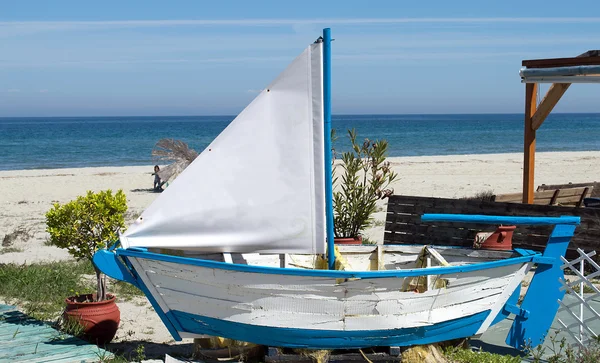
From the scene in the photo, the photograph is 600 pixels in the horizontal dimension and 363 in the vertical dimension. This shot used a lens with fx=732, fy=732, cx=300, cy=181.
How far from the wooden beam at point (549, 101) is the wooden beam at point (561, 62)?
779 millimetres

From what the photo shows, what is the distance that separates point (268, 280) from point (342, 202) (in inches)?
215

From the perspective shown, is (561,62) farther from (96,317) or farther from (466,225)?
(96,317)

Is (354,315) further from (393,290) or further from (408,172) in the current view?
(408,172)

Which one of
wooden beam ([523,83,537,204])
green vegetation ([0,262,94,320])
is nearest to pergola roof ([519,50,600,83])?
wooden beam ([523,83,537,204])

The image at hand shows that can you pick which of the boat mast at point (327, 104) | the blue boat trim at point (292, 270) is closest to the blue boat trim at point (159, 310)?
the blue boat trim at point (292, 270)

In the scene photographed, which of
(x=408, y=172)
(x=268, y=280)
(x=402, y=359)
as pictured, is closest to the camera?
(x=268, y=280)

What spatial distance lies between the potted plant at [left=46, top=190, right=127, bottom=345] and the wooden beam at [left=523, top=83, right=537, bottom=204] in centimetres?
682

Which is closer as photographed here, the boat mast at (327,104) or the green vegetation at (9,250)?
the boat mast at (327,104)

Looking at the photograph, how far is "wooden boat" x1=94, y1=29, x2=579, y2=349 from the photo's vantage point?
6297 millimetres

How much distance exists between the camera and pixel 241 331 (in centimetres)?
648

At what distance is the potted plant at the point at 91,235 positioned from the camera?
752 cm

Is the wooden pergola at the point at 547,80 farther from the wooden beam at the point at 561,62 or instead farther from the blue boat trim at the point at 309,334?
the blue boat trim at the point at 309,334

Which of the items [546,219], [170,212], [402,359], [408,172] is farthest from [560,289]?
[408,172]

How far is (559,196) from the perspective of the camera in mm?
13344
